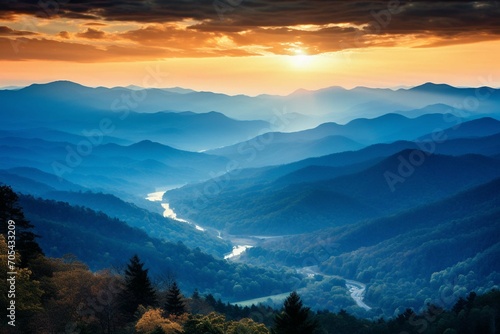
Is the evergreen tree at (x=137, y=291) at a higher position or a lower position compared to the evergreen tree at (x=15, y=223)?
lower

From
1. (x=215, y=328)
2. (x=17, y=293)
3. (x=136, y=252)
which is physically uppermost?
(x=17, y=293)

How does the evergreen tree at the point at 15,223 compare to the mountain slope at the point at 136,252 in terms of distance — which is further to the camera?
the mountain slope at the point at 136,252

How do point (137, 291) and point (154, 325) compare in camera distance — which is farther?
point (137, 291)

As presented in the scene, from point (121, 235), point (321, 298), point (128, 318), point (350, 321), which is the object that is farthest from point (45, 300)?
point (121, 235)

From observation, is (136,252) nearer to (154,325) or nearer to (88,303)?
(88,303)

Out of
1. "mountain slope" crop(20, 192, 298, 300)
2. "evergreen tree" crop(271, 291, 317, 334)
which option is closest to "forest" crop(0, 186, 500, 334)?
"evergreen tree" crop(271, 291, 317, 334)

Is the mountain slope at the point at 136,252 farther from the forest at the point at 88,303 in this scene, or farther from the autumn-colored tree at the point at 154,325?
the autumn-colored tree at the point at 154,325

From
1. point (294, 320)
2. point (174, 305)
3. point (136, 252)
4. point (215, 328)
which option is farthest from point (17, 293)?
point (136, 252)

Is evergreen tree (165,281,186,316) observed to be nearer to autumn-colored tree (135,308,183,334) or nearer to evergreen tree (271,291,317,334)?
autumn-colored tree (135,308,183,334)

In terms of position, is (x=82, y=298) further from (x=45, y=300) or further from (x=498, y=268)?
(x=498, y=268)

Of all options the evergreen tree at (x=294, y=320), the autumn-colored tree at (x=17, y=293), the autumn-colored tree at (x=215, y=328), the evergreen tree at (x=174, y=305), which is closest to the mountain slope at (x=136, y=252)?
the evergreen tree at (x=174, y=305)

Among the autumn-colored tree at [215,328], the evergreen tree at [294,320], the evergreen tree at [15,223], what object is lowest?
the autumn-colored tree at [215,328]
